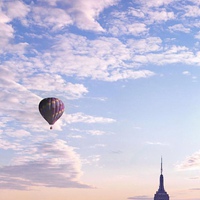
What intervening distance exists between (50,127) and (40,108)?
12747 millimetres

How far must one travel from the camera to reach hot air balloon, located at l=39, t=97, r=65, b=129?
179375 millimetres

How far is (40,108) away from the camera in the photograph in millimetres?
181500

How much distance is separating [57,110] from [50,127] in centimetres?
1088

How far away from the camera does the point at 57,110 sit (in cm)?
18100

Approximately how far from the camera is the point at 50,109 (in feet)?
589

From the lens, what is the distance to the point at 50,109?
589ft

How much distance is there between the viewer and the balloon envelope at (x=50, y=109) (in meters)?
179

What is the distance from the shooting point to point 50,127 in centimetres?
17262

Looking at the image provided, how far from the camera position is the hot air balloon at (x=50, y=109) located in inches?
7062

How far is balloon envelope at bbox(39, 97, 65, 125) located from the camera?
589 ft
